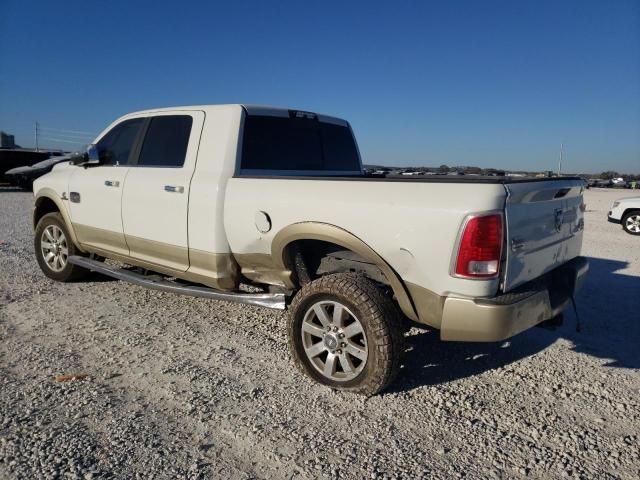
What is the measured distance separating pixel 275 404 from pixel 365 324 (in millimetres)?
781

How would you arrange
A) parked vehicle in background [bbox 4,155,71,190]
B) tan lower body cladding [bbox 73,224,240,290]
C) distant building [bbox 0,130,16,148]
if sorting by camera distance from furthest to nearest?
1. distant building [bbox 0,130,16,148]
2. parked vehicle in background [bbox 4,155,71,190]
3. tan lower body cladding [bbox 73,224,240,290]

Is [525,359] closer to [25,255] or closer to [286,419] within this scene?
[286,419]

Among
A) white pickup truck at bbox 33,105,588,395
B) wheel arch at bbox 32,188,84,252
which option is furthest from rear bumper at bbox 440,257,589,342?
wheel arch at bbox 32,188,84,252

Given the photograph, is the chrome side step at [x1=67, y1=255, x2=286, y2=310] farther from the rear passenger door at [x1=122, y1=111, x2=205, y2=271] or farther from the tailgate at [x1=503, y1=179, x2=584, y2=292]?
the tailgate at [x1=503, y1=179, x2=584, y2=292]

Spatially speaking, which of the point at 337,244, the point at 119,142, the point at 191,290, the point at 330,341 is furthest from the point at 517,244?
the point at 119,142

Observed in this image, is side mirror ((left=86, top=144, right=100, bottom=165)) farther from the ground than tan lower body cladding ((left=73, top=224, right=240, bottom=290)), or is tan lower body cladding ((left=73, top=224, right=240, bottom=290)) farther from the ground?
side mirror ((left=86, top=144, right=100, bottom=165))

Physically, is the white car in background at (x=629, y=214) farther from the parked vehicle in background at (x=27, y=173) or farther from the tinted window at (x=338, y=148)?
the parked vehicle in background at (x=27, y=173)

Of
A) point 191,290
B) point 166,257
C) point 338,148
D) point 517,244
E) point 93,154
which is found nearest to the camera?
point 517,244

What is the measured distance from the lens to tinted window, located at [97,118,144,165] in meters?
4.83

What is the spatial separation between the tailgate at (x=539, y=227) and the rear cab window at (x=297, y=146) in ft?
7.20

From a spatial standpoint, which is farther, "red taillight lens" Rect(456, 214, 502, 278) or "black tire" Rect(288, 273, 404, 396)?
"black tire" Rect(288, 273, 404, 396)

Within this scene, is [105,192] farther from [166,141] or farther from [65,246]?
[65,246]

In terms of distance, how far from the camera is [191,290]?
4.11m

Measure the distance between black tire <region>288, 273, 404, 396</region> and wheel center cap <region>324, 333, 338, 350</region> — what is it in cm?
1
